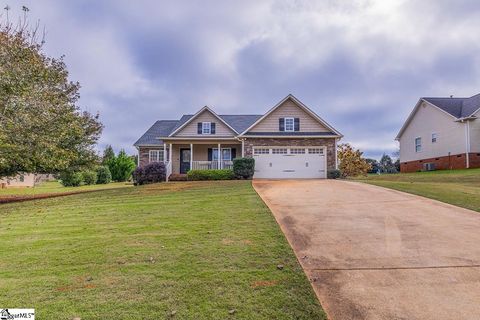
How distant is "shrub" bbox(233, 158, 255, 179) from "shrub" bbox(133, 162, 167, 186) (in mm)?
5171

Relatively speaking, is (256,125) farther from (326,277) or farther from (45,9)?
(326,277)

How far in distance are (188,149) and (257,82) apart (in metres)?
7.61

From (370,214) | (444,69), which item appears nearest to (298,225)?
(370,214)

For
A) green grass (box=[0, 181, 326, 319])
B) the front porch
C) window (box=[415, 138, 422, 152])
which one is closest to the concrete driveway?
green grass (box=[0, 181, 326, 319])

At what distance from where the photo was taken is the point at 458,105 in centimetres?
2488

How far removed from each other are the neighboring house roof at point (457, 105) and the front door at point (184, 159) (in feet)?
68.5

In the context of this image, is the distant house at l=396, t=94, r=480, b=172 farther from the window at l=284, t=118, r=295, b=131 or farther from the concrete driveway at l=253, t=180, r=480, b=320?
the concrete driveway at l=253, t=180, r=480, b=320

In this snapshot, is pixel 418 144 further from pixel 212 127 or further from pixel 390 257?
pixel 390 257

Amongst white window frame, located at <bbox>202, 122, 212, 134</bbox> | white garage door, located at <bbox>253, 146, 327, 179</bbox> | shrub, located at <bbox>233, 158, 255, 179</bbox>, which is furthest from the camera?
white window frame, located at <bbox>202, 122, 212, 134</bbox>

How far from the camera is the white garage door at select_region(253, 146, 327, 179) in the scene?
70.6ft

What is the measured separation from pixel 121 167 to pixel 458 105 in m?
34.1

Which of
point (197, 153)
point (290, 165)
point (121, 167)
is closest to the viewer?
point (290, 165)

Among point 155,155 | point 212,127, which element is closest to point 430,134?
point 212,127

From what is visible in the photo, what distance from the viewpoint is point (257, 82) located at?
23.3 meters
